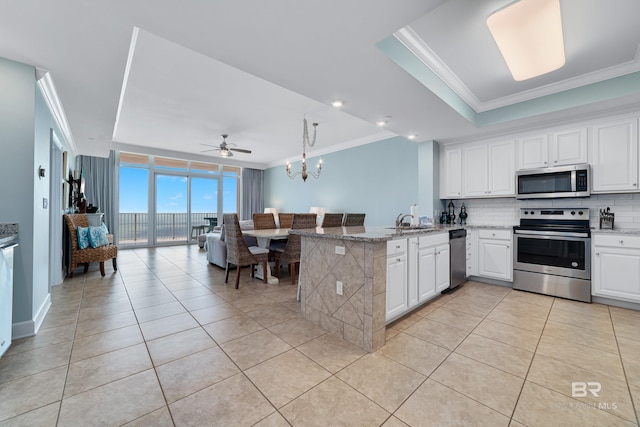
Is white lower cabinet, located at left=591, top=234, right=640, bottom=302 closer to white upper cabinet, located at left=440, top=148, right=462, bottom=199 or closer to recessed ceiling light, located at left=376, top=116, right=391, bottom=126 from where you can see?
white upper cabinet, located at left=440, top=148, right=462, bottom=199

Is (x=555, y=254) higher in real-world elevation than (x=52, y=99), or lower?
lower

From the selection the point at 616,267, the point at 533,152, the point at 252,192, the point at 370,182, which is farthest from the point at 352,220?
the point at 252,192

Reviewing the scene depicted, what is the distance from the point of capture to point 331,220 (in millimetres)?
4582

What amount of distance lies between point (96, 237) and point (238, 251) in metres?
2.66

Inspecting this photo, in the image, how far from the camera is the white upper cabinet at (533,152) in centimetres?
369

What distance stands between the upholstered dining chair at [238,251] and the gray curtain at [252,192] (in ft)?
18.5

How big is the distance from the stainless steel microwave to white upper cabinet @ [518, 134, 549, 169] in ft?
0.45

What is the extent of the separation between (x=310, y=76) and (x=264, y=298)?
8.62ft

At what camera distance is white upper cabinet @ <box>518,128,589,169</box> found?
11.2ft

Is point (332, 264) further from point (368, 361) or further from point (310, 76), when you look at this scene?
point (310, 76)

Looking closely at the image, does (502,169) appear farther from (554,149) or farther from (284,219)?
(284,219)
